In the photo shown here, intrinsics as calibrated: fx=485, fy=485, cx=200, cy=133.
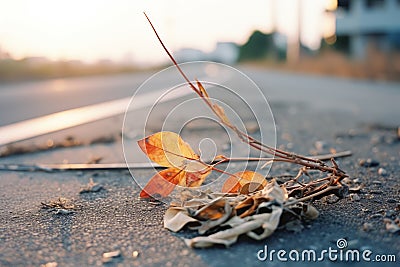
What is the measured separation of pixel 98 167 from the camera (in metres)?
3.22

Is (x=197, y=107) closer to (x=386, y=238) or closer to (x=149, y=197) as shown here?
(x=149, y=197)

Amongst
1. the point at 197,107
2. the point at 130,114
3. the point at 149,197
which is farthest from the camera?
the point at 197,107

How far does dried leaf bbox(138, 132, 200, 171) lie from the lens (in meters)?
2.20

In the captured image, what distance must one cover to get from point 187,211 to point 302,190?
1.82 ft

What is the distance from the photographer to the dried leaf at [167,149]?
2.20 metres

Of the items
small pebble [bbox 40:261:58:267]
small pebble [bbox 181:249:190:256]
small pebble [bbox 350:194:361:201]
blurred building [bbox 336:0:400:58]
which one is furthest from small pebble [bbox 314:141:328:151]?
blurred building [bbox 336:0:400:58]

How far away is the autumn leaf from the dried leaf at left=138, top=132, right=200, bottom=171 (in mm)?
244

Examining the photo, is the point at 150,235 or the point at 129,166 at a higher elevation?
the point at 150,235

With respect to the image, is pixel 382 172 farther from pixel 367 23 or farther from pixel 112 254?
pixel 367 23

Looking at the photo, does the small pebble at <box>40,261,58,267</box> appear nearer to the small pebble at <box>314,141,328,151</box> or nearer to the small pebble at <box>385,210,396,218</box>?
the small pebble at <box>385,210,396,218</box>

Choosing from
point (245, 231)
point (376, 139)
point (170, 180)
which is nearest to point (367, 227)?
point (245, 231)

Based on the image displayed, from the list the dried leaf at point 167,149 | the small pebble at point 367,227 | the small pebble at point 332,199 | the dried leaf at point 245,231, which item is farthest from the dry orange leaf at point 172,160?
the small pebble at point 367,227

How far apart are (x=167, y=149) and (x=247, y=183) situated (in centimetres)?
40

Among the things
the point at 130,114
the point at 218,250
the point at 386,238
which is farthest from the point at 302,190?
the point at 130,114
